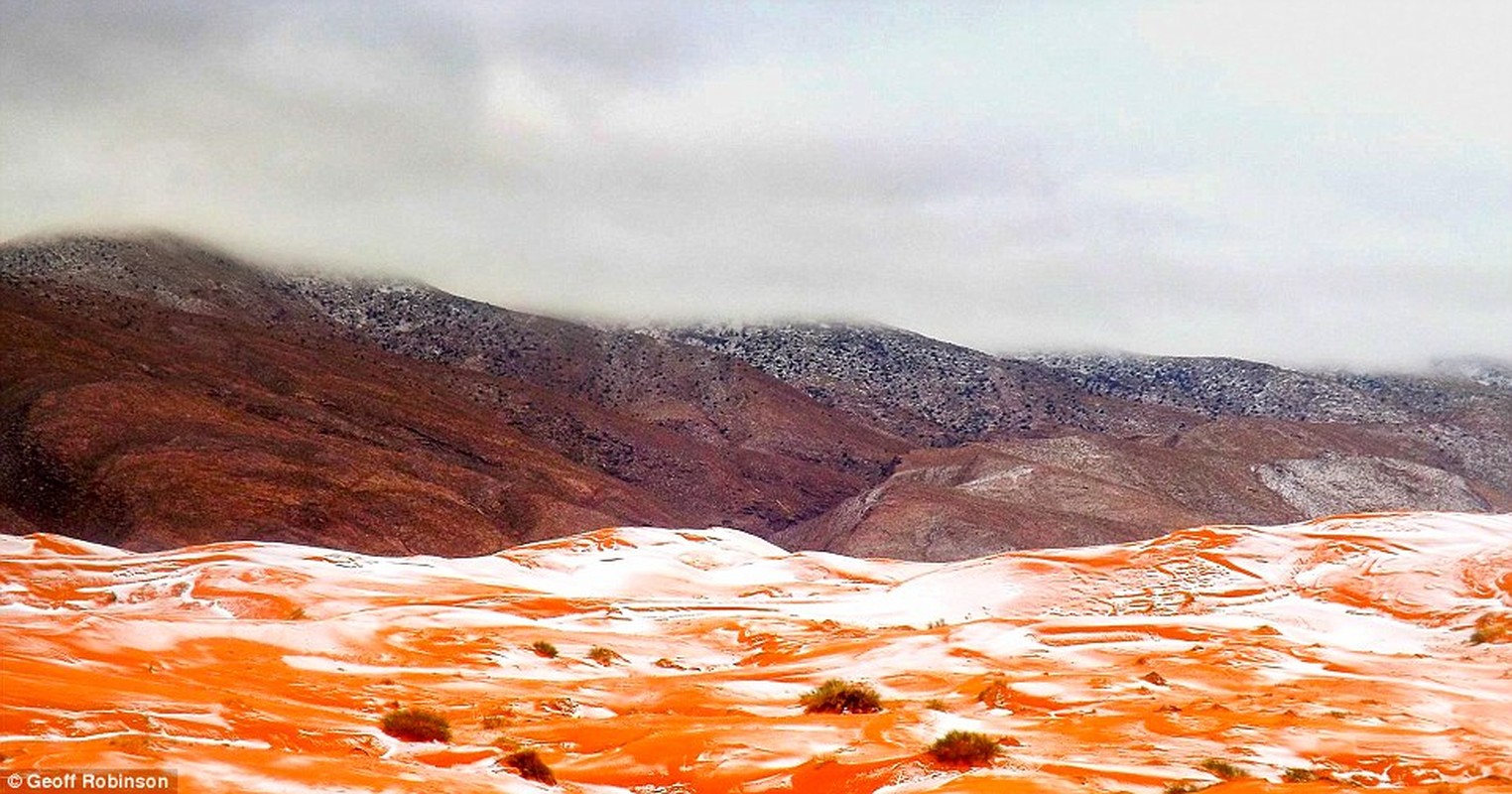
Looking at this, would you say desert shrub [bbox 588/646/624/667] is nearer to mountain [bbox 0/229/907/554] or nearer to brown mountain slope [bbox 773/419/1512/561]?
mountain [bbox 0/229/907/554]

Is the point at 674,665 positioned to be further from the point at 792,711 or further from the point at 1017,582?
the point at 1017,582

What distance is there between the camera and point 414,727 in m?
14.0

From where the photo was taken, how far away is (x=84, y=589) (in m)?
33.1

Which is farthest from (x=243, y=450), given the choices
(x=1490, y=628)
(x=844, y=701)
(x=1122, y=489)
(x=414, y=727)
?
(x=414, y=727)

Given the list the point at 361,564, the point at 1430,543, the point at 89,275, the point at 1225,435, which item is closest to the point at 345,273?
the point at 89,275

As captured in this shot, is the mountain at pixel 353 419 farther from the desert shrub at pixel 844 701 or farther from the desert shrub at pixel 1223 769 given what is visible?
the desert shrub at pixel 1223 769

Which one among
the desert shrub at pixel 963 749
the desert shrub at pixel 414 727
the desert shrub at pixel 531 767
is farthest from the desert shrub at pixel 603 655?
the desert shrub at pixel 963 749

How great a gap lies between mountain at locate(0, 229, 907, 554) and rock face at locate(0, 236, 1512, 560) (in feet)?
1.16

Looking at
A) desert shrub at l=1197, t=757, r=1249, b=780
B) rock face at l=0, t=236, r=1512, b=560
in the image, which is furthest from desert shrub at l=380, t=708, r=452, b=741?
rock face at l=0, t=236, r=1512, b=560

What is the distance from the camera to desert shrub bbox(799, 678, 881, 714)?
1736cm

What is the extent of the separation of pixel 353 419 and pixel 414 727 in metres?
118

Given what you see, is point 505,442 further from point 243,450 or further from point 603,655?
point 603,655

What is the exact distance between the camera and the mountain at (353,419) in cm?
10019

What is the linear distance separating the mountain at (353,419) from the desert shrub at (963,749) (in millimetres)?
89392
